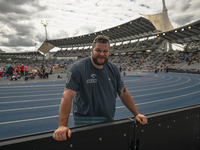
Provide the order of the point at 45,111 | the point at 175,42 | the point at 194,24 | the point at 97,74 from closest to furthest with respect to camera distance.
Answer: the point at 97,74 → the point at 45,111 → the point at 194,24 → the point at 175,42

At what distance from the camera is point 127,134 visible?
1529 mm

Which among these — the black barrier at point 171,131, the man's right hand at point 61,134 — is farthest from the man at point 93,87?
the man's right hand at point 61,134

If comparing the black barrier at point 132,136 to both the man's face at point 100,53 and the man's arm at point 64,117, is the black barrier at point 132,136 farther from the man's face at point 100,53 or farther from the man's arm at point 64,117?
the man's face at point 100,53

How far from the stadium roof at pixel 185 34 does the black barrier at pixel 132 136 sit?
3869cm

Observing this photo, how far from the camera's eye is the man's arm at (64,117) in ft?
3.92

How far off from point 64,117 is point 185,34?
4941 cm

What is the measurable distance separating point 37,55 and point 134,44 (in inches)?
2843

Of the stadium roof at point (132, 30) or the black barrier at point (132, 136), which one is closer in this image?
the black barrier at point (132, 136)

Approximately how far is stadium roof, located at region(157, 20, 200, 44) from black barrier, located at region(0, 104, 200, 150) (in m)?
38.7

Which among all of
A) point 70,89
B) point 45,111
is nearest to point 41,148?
point 70,89

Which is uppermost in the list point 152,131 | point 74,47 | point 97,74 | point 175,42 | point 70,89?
point 74,47

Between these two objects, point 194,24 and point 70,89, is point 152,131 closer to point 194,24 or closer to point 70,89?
point 70,89

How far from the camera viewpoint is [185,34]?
134 feet

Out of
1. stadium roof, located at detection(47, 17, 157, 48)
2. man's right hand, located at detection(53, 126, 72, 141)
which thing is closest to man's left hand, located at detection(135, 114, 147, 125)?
man's right hand, located at detection(53, 126, 72, 141)
